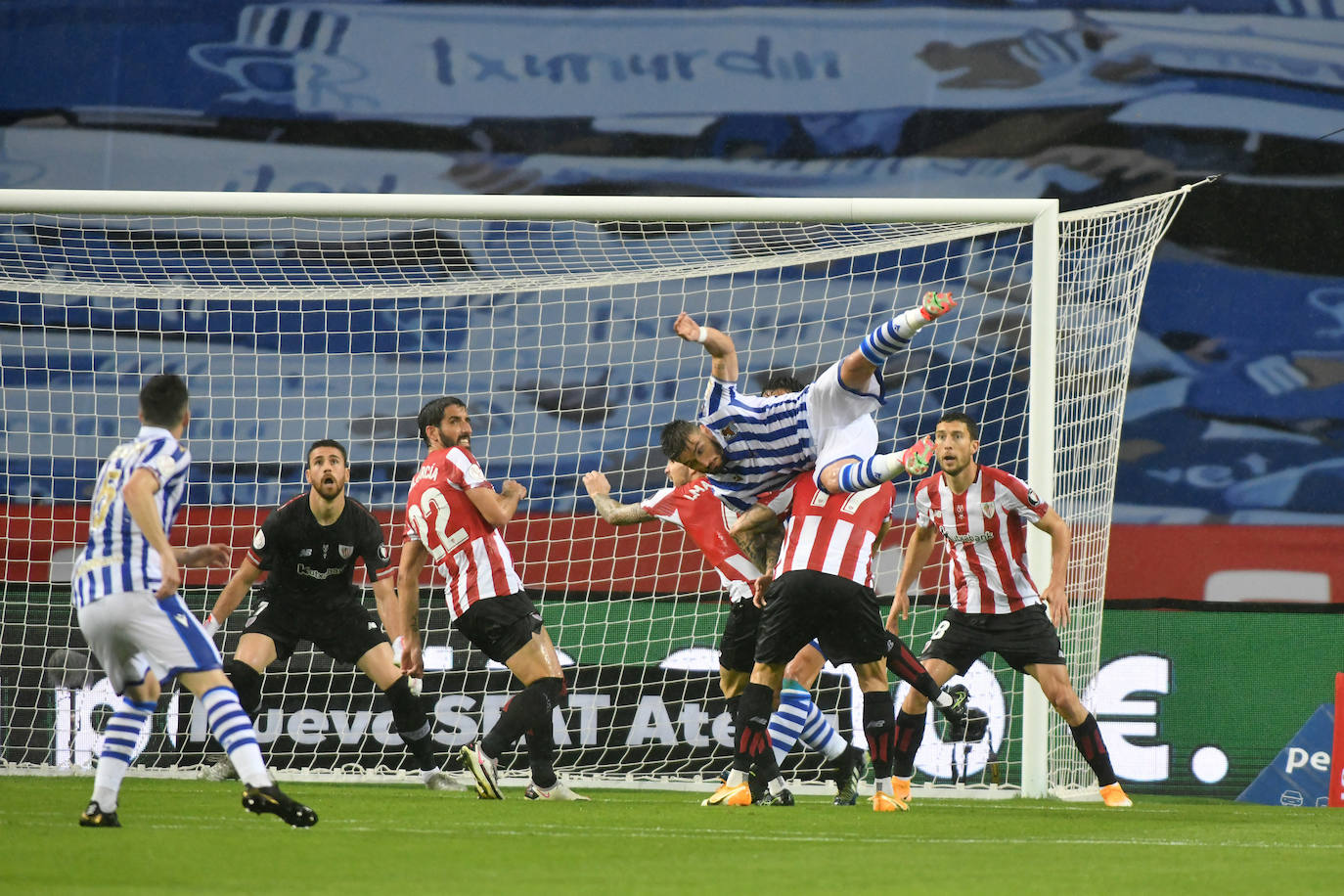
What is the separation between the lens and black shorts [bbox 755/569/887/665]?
5871 millimetres

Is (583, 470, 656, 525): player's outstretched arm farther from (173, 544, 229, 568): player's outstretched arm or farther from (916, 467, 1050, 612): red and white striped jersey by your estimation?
(173, 544, 229, 568): player's outstretched arm

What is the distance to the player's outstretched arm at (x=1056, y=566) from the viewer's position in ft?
21.3

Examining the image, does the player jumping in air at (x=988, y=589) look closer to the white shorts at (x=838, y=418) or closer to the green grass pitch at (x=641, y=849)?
the green grass pitch at (x=641, y=849)

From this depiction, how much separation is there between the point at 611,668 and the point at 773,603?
2.57 meters

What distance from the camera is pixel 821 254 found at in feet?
26.6

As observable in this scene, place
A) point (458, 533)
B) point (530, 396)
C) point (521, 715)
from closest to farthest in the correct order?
point (521, 715) → point (458, 533) → point (530, 396)

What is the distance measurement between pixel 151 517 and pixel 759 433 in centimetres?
245

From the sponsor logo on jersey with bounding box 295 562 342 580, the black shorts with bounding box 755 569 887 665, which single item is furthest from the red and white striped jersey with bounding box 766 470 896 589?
the sponsor logo on jersey with bounding box 295 562 342 580

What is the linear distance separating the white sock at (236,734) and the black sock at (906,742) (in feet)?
9.20

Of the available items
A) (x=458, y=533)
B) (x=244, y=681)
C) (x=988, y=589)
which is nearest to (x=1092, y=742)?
(x=988, y=589)

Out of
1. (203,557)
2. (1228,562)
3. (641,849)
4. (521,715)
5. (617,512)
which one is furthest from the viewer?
(1228,562)

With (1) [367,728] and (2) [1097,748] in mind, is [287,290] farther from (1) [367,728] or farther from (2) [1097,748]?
(2) [1097,748]

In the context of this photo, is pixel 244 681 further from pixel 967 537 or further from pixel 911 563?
pixel 967 537

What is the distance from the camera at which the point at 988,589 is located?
6723mm
